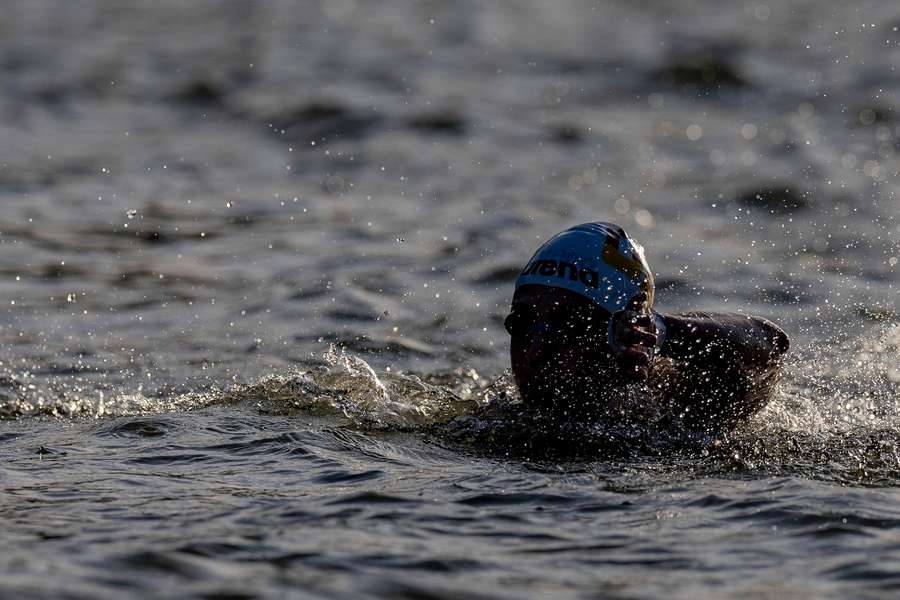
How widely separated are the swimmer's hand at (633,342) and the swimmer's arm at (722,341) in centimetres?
30

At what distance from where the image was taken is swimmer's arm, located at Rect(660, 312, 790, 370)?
27.4ft

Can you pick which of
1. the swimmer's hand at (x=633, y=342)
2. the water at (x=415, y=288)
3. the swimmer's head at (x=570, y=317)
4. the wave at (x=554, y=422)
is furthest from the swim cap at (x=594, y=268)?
the water at (x=415, y=288)

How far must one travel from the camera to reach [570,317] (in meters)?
8.17

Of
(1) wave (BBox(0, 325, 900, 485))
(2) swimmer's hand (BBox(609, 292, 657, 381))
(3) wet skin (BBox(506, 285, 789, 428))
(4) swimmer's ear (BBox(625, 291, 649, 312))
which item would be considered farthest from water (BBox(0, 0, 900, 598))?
(4) swimmer's ear (BBox(625, 291, 649, 312))

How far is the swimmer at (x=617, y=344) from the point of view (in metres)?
8.02

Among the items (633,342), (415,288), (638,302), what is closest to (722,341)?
(638,302)

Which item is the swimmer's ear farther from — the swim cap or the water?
the water

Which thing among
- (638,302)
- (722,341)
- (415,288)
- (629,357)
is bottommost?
(629,357)

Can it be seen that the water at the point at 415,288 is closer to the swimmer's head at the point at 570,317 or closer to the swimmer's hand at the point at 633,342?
the swimmer's head at the point at 570,317

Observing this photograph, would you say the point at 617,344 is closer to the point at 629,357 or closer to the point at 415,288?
the point at 629,357

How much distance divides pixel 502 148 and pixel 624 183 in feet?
8.23

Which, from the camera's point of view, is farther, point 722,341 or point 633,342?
point 722,341

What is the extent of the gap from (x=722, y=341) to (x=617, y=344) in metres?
0.83

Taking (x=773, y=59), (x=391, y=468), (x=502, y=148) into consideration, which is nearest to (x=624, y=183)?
(x=502, y=148)
